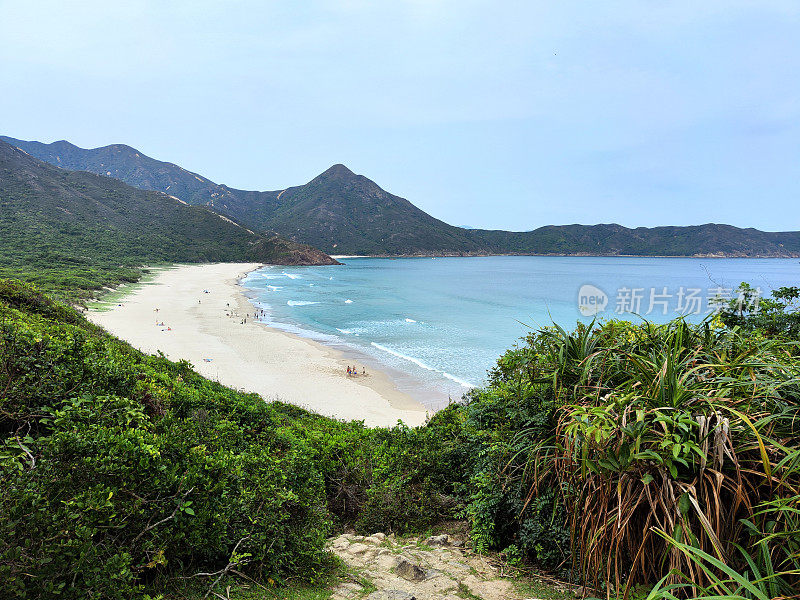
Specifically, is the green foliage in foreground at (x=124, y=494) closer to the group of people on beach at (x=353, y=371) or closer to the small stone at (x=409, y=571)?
the small stone at (x=409, y=571)

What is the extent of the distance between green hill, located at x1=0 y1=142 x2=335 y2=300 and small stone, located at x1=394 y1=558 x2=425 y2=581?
2417 inches

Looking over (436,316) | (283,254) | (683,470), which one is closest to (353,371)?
(683,470)

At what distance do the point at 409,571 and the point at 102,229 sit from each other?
12622 cm

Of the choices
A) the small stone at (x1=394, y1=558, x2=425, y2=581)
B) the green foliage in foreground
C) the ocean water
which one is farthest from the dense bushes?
the ocean water

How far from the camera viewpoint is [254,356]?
2612 centimetres

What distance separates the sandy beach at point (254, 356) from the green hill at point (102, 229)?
23.4m

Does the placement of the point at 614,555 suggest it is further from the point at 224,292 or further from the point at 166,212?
the point at 166,212

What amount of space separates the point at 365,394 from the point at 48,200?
129365 mm

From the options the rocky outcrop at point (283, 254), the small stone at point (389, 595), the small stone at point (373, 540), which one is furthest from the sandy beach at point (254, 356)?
the rocky outcrop at point (283, 254)

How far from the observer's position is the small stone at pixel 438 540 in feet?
14.4

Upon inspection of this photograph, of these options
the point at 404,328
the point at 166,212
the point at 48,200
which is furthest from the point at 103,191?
the point at 404,328

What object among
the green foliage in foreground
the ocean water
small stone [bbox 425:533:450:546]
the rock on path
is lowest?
the ocean water

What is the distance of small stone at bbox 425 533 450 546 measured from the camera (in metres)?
4.40

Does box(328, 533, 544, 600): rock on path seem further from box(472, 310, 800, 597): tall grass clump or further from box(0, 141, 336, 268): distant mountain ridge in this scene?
box(0, 141, 336, 268): distant mountain ridge
